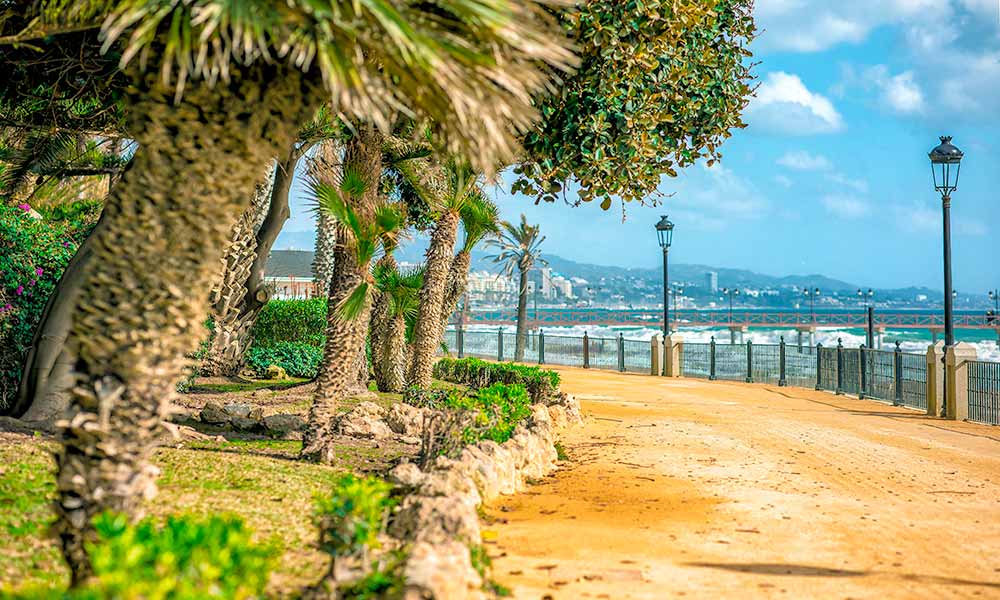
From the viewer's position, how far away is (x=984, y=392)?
17.6 metres

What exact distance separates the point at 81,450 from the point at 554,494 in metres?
5.23

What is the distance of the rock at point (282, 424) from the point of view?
11.4m

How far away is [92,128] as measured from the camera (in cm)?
1232

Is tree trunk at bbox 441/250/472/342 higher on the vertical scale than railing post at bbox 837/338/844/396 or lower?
higher

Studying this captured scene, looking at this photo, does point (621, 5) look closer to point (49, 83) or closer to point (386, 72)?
point (386, 72)

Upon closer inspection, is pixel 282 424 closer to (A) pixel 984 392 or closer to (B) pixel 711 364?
(A) pixel 984 392

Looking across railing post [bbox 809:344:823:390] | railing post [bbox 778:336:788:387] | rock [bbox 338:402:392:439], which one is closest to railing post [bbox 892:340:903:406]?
railing post [bbox 809:344:823:390]

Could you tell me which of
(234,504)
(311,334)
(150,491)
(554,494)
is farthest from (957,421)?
(150,491)

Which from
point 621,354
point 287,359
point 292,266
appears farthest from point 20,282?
point 292,266

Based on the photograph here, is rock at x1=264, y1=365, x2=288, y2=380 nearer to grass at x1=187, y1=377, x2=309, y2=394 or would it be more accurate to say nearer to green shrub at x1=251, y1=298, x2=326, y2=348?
grass at x1=187, y1=377, x2=309, y2=394

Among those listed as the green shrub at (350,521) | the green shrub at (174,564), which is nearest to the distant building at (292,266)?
the green shrub at (350,521)

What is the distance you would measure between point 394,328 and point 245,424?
18.1 ft

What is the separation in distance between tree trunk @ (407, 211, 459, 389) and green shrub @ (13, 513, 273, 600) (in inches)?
486

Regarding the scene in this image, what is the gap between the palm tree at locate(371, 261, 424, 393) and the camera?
56.0 ft
